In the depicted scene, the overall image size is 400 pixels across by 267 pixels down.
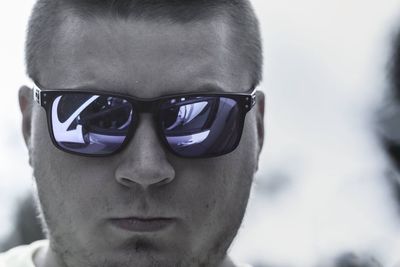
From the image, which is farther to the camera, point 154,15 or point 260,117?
point 260,117

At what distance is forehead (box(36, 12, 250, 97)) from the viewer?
105 inches

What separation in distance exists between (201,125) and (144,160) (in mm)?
229

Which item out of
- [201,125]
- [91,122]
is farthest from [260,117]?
[91,122]

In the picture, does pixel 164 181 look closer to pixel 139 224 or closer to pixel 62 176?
pixel 139 224

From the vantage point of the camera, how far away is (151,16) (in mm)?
2762

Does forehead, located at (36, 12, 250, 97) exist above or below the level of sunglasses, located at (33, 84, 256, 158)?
above

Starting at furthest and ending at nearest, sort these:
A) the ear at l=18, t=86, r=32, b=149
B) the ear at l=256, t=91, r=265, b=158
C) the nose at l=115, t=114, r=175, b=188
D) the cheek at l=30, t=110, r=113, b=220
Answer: the ear at l=256, t=91, r=265, b=158, the ear at l=18, t=86, r=32, b=149, the cheek at l=30, t=110, r=113, b=220, the nose at l=115, t=114, r=175, b=188

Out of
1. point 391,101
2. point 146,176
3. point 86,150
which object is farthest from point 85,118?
point 391,101

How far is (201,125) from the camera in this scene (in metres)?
2.68

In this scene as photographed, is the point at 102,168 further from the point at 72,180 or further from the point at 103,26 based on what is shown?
the point at 103,26

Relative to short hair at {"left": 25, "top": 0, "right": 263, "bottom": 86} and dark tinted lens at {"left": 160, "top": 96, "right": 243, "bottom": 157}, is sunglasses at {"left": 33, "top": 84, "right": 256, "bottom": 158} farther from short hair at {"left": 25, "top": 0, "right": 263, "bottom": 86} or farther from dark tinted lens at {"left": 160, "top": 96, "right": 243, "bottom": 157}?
short hair at {"left": 25, "top": 0, "right": 263, "bottom": 86}

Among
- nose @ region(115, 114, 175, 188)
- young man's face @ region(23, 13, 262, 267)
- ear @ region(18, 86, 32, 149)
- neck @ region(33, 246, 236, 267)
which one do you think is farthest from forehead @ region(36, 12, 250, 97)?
neck @ region(33, 246, 236, 267)

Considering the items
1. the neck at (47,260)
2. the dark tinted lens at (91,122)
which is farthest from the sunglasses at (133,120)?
the neck at (47,260)

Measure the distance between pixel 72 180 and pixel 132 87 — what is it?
15.0 inches
